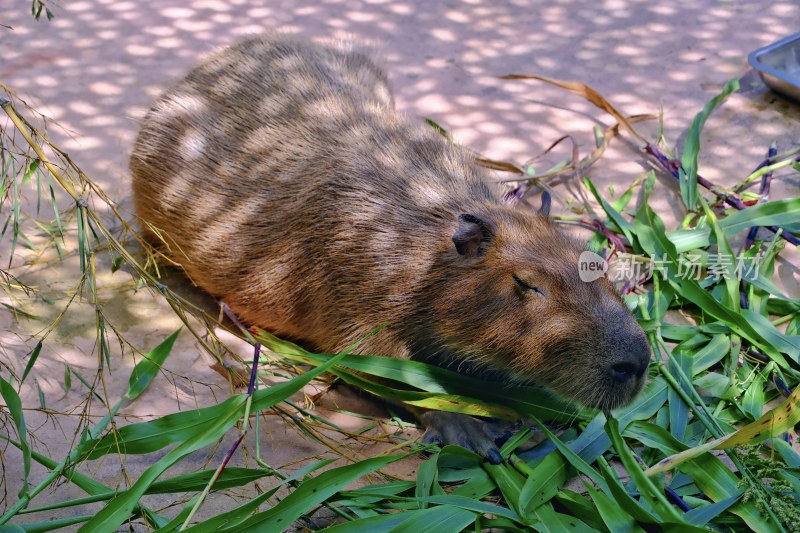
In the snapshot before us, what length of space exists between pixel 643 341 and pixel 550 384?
1.31ft

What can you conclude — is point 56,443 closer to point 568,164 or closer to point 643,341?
point 643,341

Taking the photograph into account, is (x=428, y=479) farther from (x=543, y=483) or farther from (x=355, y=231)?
(x=355, y=231)

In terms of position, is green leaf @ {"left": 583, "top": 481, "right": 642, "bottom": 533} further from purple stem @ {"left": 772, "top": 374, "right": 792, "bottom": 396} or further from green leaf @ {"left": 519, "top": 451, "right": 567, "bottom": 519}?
purple stem @ {"left": 772, "top": 374, "right": 792, "bottom": 396}

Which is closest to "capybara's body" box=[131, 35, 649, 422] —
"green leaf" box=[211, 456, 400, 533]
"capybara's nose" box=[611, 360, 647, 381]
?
"capybara's nose" box=[611, 360, 647, 381]

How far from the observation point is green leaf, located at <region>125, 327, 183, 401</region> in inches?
124

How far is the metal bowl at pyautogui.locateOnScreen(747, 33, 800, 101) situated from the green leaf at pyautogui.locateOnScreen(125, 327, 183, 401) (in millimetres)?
4114

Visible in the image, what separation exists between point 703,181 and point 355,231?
7.30ft

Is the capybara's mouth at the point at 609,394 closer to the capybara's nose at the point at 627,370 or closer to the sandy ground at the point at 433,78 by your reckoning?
the capybara's nose at the point at 627,370

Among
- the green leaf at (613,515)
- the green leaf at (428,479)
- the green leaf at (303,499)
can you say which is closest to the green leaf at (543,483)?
the green leaf at (613,515)

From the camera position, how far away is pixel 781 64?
5605 millimetres

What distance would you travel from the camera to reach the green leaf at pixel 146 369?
314 cm

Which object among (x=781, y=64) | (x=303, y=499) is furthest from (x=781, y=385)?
(x=781, y=64)

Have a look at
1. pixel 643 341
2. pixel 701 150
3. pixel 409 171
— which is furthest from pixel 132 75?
pixel 643 341

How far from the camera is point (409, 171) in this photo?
392 centimetres
